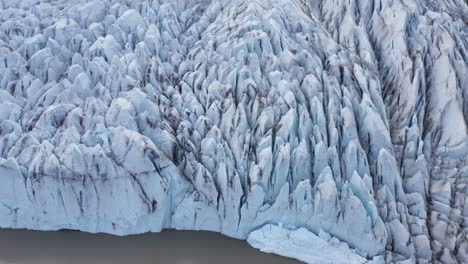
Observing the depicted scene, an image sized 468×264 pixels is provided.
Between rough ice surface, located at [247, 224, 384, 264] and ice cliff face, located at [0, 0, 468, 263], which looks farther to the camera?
ice cliff face, located at [0, 0, 468, 263]

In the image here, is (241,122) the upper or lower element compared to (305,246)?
upper

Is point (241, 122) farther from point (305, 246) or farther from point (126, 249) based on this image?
point (126, 249)

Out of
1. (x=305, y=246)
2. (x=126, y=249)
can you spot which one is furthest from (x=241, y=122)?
(x=126, y=249)

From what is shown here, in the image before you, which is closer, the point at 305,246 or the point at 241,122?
the point at 305,246

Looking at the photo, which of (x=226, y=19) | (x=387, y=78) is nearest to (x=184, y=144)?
(x=226, y=19)

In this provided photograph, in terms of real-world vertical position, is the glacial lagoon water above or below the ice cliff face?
below
